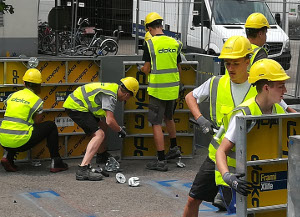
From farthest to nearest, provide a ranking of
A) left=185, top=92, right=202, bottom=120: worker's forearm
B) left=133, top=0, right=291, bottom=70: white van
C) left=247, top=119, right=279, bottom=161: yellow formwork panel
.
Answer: left=133, top=0, right=291, bottom=70: white van → left=185, top=92, right=202, bottom=120: worker's forearm → left=247, top=119, right=279, bottom=161: yellow formwork panel

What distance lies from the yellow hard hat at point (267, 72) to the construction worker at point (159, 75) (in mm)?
4713

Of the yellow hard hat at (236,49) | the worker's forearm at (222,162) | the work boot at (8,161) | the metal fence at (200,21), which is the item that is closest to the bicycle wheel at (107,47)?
the metal fence at (200,21)

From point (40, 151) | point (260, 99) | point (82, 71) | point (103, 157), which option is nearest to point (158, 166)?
point (103, 157)

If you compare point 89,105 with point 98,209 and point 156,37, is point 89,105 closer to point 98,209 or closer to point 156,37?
point 156,37

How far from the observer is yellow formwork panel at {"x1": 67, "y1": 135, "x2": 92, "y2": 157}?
10141 millimetres

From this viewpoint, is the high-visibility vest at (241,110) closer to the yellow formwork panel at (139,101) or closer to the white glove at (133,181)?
the white glove at (133,181)

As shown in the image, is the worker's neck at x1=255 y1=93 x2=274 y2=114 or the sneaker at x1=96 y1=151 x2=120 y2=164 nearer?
the worker's neck at x1=255 y1=93 x2=274 y2=114

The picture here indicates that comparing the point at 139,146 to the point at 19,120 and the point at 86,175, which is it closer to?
the point at 86,175

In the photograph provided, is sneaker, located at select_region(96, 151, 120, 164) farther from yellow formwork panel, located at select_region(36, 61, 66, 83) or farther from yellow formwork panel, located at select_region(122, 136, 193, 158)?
yellow formwork panel, located at select_region(36, 61, 66, 83)

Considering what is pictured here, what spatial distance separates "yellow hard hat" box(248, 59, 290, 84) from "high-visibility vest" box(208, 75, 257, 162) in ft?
2.23

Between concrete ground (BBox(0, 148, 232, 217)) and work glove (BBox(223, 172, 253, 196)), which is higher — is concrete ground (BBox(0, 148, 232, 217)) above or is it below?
below

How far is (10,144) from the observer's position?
9.04 meters

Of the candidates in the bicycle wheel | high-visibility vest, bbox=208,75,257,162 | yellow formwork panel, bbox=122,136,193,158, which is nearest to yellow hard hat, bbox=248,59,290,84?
high-visibility vest, bbox=208,75,257,162

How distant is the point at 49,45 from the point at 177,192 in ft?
39.8
